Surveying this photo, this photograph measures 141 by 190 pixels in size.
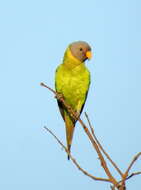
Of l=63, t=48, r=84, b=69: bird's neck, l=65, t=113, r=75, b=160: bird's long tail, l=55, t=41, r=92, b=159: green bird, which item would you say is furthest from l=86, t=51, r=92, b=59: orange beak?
l=65, t=113, r=75, b=160: bird's long tail

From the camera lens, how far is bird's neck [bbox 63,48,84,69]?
6.67 m

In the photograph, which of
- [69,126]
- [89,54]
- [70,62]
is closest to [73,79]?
[70,62]

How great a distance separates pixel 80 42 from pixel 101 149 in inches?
189

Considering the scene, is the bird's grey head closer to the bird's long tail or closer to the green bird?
the green bird

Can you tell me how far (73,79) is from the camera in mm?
6520

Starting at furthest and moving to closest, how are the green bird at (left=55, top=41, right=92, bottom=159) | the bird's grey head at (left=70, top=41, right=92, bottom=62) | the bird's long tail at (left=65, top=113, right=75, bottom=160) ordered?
the bird's grey head at (left=70, top=41, right=92, bottom=62), the green bird at (left=55, top=41, right=92, bottom=159), the bird's long tail at (left=65, top=113, right=75, bottom=160)

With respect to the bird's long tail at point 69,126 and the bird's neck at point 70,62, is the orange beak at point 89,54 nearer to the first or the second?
the bird's neck at point 70,62

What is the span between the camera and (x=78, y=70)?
663cm

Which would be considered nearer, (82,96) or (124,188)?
(124,188)

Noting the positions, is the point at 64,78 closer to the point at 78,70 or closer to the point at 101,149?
the point at 78,70

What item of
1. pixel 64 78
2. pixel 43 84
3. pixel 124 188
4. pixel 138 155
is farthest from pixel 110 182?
pixel 64 78

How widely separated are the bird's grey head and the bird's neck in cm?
6

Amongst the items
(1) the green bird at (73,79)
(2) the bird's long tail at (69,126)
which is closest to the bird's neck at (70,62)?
(1) the green bird at (73,79)

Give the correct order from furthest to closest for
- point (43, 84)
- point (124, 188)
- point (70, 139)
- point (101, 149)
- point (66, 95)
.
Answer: point (66, 95)
point (70, 139)
point (43, 84)
point (101, 149)
point (124, 188)
